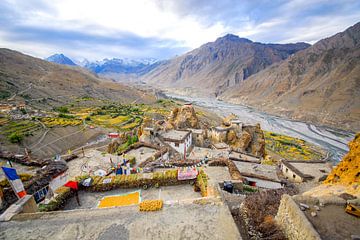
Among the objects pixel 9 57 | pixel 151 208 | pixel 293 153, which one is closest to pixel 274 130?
Answer: pixel 293 153

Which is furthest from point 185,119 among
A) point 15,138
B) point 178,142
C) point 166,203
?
point 166,203

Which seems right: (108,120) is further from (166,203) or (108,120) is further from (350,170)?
(350,170)

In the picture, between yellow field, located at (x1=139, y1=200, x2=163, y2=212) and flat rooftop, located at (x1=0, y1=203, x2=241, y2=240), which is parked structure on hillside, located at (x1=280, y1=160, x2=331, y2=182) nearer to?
flat rooftop, located at (x1=0, y1=203, x2=241, y2=240)

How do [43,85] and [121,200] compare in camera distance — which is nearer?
[121,200]

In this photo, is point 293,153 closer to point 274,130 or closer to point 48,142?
point 274,130

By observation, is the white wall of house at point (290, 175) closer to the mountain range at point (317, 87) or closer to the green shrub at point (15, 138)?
the green shrub at point (15, 138)

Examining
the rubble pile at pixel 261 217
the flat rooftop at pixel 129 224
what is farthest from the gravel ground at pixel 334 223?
the flat rooftop at pixel 129 224

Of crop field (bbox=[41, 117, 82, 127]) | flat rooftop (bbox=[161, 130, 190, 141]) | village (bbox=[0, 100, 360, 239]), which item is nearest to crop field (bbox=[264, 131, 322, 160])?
flat rooftop (bbox=[161, 130, 190, 141])
